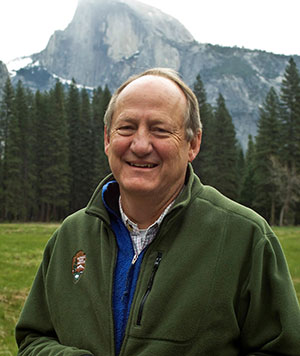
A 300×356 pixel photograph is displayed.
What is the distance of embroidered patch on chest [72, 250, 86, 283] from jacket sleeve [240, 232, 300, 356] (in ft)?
3.16

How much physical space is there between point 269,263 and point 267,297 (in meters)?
0.17

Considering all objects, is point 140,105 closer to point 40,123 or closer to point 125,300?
point 125,300

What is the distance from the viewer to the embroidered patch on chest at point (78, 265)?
2494mm

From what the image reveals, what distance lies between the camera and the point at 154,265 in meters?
2.24

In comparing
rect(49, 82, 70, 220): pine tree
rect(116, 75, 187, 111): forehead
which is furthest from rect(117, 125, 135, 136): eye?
rect(49, 82, 70, 220): pine tree

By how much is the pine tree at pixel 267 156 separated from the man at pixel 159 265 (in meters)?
42.9

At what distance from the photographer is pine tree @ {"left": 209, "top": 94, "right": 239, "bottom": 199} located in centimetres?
4794

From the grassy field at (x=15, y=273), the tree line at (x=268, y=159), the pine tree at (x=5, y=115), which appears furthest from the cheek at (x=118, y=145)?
the pine tree at (x=5, y=115)

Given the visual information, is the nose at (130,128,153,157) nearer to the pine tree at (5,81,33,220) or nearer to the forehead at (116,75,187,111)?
the forehead at (116,75,187,111)

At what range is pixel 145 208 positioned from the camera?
8.09 feet

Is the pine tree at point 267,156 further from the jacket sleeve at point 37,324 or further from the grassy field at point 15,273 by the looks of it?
the jacket sleeve at point 37,324

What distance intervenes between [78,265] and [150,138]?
2.91ft

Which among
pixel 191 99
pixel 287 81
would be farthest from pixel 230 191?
pixel 191 99

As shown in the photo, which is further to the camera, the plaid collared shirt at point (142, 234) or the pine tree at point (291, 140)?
the pine tree at point (291, 140)
